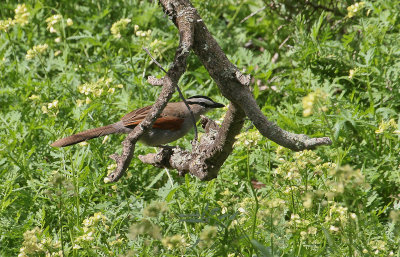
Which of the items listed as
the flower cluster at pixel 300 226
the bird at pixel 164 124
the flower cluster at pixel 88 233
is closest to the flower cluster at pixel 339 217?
the flower cluster at pixel 300 226

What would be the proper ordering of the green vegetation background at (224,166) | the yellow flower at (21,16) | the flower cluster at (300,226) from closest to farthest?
the flower cluster at (300,226), the green vegetation background at (224,166), the yellow flower at (21,16)

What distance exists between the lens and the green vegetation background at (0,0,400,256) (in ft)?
11.8

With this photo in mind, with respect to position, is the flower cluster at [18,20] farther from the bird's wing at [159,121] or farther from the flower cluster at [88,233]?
the flower cluster at [88,233]

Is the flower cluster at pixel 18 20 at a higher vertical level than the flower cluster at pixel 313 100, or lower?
lower

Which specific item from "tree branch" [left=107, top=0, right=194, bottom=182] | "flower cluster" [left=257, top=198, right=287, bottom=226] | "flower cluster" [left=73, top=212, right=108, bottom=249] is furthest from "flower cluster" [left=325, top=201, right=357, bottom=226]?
"flower cluster" [left=73, top=212, right=108, bottom=249]

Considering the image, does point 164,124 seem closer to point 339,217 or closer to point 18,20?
point 339,217

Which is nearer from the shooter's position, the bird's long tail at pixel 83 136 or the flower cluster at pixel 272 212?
the flower cluster at pixel 272 212

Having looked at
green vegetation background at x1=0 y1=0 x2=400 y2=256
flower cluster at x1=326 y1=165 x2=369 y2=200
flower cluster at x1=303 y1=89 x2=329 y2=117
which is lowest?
green vegetation background at x1=0 y1=0 x2=400 y2=256

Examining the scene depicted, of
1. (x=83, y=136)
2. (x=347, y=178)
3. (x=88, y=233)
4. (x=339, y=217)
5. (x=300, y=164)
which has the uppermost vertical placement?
(x=347, y=178)

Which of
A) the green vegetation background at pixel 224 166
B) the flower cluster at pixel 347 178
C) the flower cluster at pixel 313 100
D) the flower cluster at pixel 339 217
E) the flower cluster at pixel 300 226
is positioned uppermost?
the flower cluster at pixel 313 100

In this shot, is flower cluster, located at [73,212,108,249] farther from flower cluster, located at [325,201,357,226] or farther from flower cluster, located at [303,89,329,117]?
flower cluster, located at [303,89,329,117]

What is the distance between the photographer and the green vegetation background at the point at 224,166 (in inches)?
141

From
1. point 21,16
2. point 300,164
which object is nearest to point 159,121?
point 300,164

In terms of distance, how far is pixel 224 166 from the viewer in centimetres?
515
